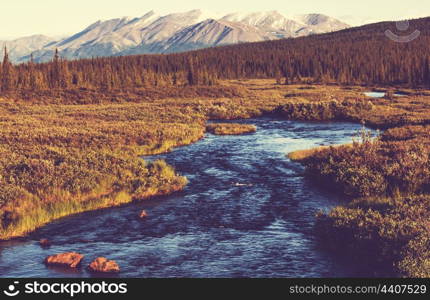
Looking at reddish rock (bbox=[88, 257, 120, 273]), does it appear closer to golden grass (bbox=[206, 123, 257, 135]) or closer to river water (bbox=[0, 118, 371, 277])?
river water (bbox=[0, 118, 371, 277])

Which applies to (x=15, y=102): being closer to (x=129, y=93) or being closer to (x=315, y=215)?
(x=129, y=93)

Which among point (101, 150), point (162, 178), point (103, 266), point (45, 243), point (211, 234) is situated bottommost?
point (211, 234)

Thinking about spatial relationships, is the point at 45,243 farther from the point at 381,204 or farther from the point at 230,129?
the point at 230,129

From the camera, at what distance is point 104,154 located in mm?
27594

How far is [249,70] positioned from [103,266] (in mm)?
139644

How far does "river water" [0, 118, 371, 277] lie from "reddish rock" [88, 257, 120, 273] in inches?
11.7

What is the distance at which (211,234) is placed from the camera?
58.5 feet

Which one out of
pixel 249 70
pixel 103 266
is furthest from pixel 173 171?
pixel 249 70

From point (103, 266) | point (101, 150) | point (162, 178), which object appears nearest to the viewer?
point (103, 266)

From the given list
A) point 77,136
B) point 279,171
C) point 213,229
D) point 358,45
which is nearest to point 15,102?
point 77,136

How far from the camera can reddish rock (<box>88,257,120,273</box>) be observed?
48.0ft

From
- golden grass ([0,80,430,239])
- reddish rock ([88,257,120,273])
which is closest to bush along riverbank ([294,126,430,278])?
golden grass ([0,80,430,239])

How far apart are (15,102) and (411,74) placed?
7952cm

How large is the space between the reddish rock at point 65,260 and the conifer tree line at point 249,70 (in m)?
87.0
